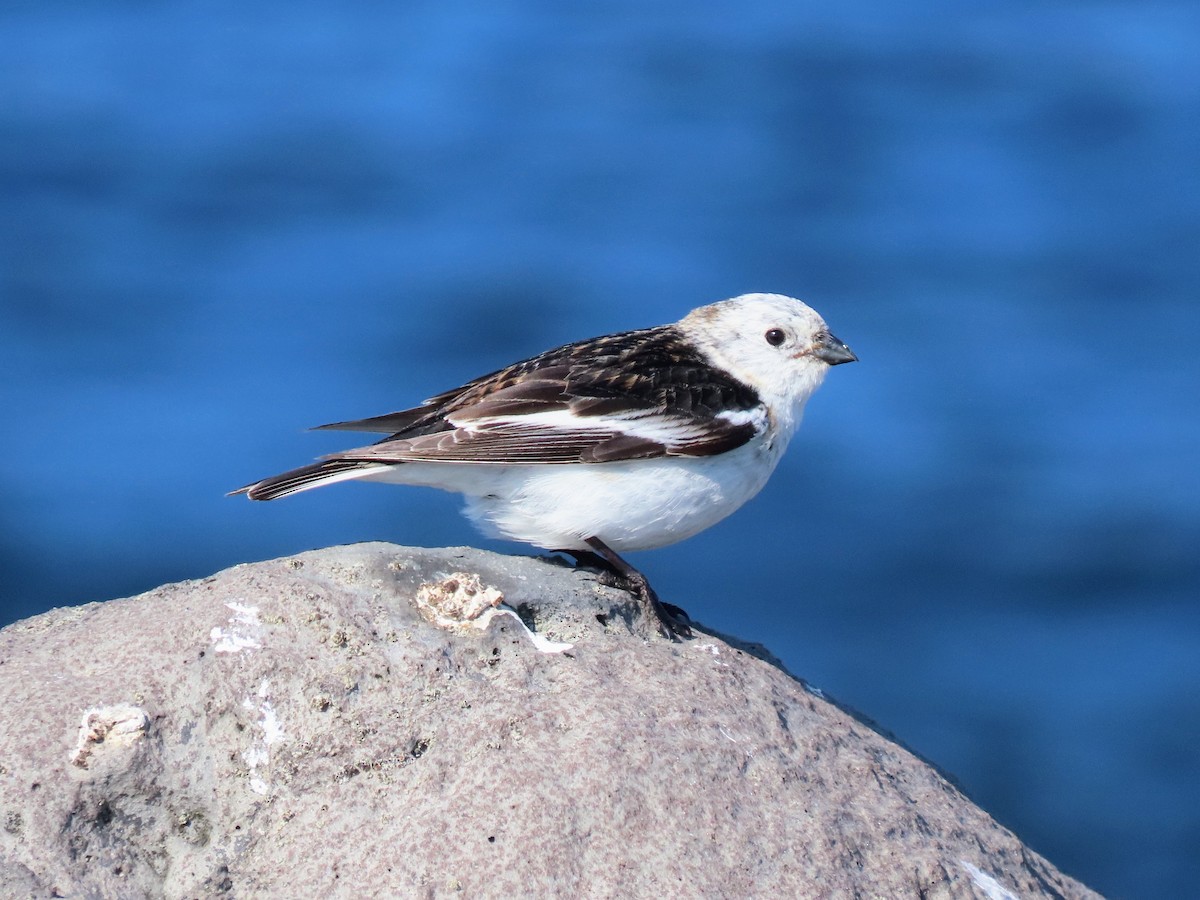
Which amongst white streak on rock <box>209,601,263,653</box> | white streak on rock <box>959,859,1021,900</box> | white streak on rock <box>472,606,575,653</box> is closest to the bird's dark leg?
white streak on rock <box>472,606,575,653</box>

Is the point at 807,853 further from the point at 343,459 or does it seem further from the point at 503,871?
the point at 343,459

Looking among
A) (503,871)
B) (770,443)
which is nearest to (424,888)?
(503,871)

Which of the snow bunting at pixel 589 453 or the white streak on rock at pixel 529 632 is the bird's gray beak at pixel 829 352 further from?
the white streak on rock at pixel 529 632

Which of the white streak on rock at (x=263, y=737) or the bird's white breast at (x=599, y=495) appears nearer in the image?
the white streak on rock at (x=263, y=737)

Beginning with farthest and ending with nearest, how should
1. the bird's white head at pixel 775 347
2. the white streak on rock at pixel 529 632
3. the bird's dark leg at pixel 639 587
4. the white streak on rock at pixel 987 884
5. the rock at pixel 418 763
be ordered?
the bird's white head at pixel 775 347, the bird's dark leg at pixel 639 587, the white streak on rock at pixel 529 632, the white streak on rock at pixel 987 884, the rock at pixel 418 763

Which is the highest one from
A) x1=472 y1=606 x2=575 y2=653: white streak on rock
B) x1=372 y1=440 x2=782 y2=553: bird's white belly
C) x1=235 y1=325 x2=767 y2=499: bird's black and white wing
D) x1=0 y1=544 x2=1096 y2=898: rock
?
x1=235 y1=325 x2=767 y2=499: bird's black and white wing

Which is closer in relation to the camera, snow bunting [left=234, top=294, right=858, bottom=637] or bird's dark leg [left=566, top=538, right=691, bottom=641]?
bird's dark leg [left=566, top=538, right=691, bottom=641]

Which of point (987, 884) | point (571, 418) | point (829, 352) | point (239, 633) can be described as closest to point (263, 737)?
point (239, 633)

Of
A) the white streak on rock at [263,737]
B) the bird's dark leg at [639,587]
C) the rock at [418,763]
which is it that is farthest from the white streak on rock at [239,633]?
the bird's dark leg at [639,587]

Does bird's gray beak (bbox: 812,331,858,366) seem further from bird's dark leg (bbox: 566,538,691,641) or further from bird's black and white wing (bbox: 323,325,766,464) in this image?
bird's dark leg (bbox: 566,538,691,641)
